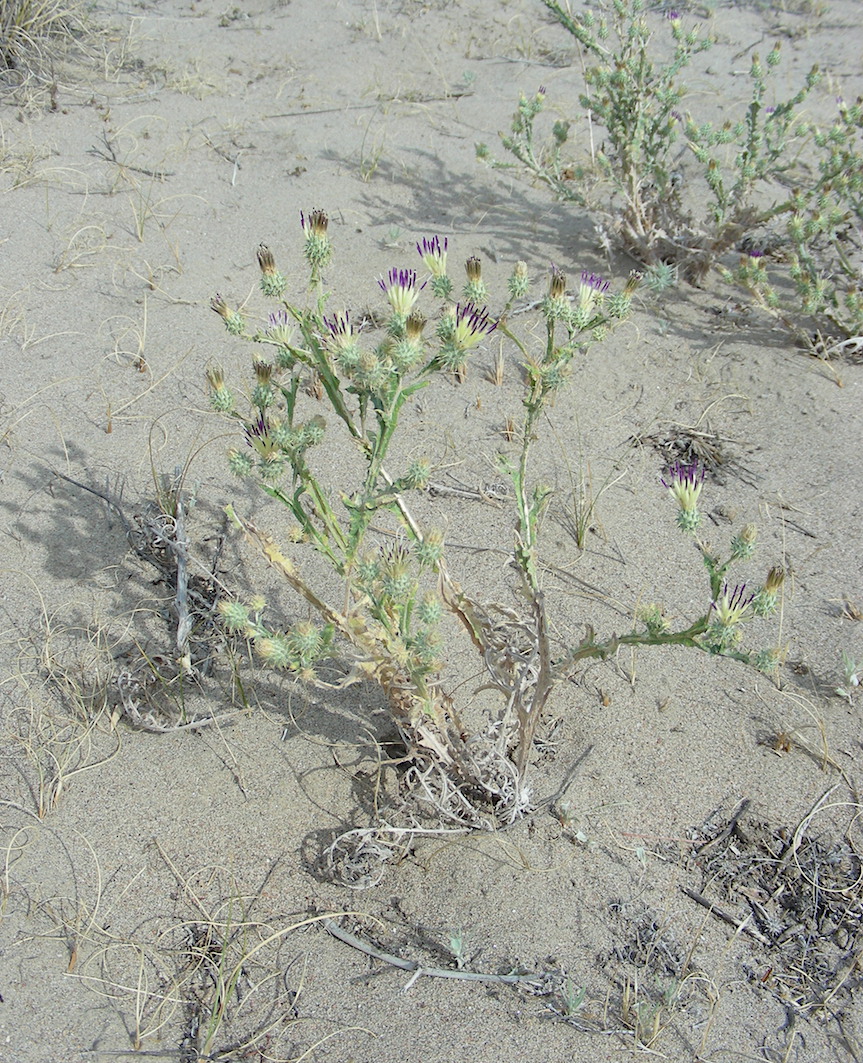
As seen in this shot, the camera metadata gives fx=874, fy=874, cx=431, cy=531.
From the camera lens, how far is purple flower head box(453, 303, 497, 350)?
148 cm

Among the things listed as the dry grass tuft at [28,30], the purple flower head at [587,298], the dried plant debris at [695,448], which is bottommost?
the dried plant debris at [695,448]

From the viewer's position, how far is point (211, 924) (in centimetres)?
183

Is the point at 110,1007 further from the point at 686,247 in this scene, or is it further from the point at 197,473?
the point at 686,247

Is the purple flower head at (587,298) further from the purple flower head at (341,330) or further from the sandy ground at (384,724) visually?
the sandy ground at (384,724)

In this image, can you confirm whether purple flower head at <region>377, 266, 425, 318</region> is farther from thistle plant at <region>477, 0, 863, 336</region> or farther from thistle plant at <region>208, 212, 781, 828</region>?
thistle plant at <region>477, 0, 863, 336</region>

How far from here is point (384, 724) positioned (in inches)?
87.7

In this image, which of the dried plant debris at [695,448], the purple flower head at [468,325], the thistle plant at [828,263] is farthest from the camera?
the thistle plant at [828,263]

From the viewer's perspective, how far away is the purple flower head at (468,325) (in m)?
1.48

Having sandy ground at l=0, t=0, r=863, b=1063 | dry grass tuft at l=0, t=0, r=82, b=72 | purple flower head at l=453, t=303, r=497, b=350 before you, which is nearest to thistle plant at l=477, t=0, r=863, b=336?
sandy ground at l=0, t=0, r=863, b=1063

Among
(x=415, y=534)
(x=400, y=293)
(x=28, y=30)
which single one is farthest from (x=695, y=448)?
(x=28, y=30)

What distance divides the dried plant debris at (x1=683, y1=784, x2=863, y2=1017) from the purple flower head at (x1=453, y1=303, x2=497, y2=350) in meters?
1.29

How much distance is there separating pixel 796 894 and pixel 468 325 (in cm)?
145

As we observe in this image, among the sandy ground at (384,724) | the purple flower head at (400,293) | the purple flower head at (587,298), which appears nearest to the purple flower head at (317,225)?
the purple flower head at (400,293)

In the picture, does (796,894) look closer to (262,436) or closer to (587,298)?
(587,298)
